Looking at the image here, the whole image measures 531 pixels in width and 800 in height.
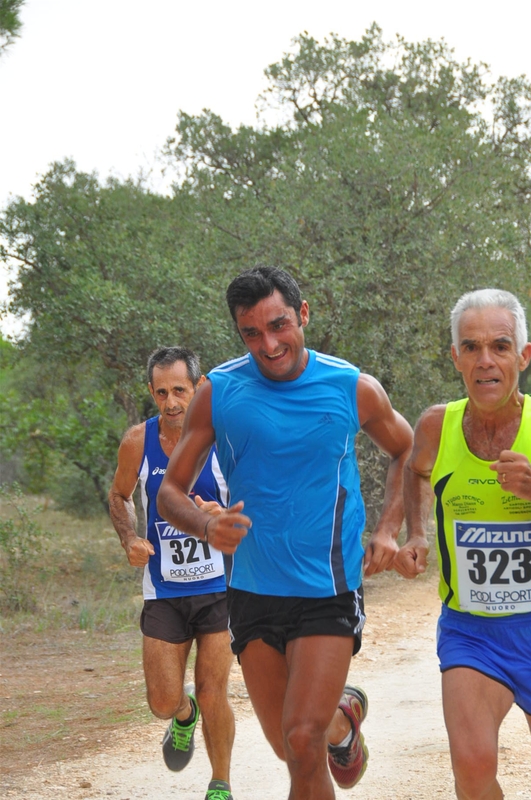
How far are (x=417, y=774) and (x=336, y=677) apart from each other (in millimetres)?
1956

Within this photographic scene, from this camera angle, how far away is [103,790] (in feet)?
17.9

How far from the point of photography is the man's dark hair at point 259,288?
399 centimetres

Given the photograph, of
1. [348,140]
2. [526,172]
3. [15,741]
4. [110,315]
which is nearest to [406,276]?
[348,140]

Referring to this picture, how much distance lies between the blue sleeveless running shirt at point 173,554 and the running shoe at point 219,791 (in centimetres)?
97

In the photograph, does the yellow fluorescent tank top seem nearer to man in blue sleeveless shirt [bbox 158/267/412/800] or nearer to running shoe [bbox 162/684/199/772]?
man in blue sleeveless shirt [bbox 158/267/412/800]

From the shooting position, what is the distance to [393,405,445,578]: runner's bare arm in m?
3.85

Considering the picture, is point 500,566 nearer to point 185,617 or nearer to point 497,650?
point 497,650

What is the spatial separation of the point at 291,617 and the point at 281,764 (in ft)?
7.57

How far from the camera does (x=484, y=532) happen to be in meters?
3.69

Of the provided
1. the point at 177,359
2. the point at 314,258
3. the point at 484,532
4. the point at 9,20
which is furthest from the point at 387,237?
the point at 484,532

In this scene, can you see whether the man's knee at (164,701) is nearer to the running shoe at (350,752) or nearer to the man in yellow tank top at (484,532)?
the running shoe at (350,752)

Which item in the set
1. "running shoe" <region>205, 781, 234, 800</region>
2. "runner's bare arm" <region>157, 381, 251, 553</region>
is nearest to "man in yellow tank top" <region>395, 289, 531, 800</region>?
"runner's bare arm" <region>157, 381, 251, 553</region>

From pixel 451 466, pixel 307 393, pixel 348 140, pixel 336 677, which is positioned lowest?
pixel 336 677

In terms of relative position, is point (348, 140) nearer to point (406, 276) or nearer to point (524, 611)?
point (406, 276)
